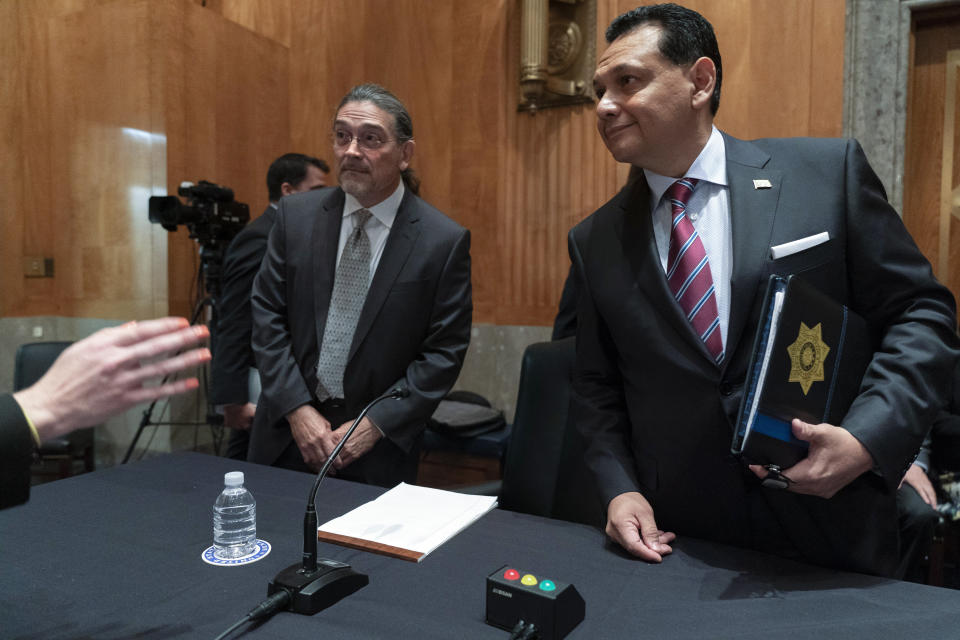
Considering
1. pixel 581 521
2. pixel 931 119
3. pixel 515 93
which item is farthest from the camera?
pixel 515 93

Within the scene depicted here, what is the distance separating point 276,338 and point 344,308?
0.78 ft

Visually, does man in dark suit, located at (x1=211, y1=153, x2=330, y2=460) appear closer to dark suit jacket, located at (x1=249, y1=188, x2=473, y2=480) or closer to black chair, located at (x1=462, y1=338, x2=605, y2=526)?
dark suit jacket, located at (x1=249, y1=188, x2=473, y2=480)

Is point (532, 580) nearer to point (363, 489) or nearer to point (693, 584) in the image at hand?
point (693, 584)

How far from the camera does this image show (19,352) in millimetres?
3801

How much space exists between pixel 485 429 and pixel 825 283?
2610 millimetres

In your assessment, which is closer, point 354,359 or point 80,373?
point 80,373

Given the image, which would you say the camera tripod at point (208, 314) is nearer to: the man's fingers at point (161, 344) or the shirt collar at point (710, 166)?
the man's fingers at point (161, 344)

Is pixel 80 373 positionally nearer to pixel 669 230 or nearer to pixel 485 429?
pixel 669 230

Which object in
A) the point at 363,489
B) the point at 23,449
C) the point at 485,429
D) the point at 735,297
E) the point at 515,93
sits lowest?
the point at 485,429

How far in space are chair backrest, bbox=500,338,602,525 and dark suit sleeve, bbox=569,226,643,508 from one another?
0.25m

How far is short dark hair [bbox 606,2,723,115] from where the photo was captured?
146 centimetres

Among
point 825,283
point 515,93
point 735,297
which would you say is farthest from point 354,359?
point 515,93

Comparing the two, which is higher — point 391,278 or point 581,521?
point 391,278

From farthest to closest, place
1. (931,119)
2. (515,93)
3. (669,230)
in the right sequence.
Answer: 1. (515,93)
2. (931,119)
3. (669,230)
